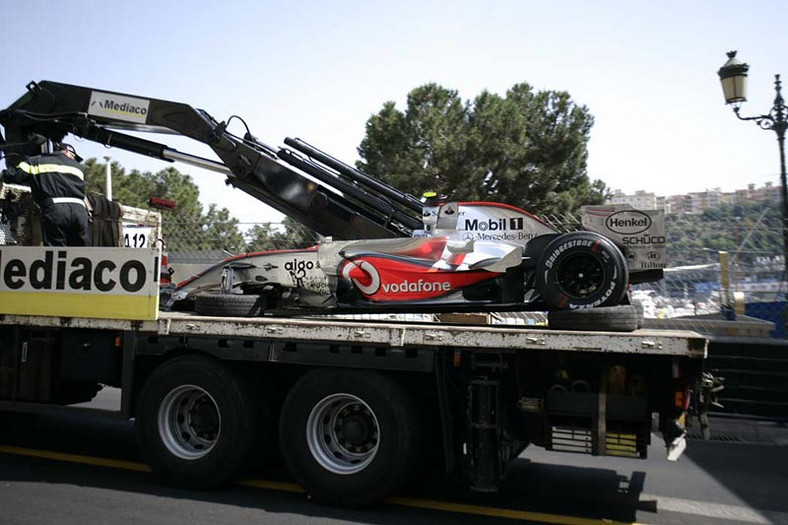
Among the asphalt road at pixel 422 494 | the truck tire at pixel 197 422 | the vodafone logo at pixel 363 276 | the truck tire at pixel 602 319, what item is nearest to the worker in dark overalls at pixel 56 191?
the asphalt road at pixel 422 494

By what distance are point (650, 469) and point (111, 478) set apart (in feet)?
16.0

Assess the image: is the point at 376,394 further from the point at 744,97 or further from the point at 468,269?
the point at 744,97

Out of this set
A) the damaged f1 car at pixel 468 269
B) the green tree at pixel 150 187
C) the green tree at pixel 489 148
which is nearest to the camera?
the damaged f1 car at pixel 468 269

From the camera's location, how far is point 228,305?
19.8 feet

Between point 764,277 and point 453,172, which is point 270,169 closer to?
point 764,277

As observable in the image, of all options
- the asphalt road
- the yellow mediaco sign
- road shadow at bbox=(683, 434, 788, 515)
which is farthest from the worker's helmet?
road shadow at bbox=(683, 434, 788, 515)

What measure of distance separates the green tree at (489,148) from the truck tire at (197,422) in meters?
20.5

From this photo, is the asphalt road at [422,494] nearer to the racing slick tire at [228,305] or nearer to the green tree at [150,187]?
the racing slick tire at [228,305]

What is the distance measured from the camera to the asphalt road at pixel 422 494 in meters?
4.86

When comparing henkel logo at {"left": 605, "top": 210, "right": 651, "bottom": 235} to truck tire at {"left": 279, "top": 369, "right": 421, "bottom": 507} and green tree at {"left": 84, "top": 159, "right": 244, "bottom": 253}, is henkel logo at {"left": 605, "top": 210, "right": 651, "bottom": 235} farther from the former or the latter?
green tree at {"left": 84, "top": 159, "right": 244, "bottom": 253}

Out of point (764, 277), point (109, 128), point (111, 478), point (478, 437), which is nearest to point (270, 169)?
point (109, 128)

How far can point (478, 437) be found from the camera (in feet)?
16.1

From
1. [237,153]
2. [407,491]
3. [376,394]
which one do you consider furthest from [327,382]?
[237,153]

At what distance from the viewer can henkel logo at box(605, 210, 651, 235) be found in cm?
573
